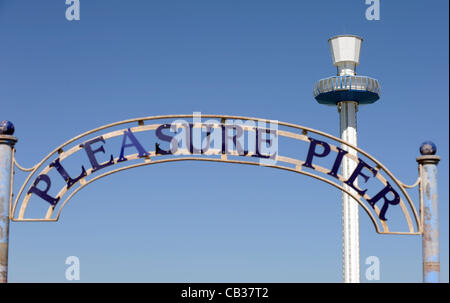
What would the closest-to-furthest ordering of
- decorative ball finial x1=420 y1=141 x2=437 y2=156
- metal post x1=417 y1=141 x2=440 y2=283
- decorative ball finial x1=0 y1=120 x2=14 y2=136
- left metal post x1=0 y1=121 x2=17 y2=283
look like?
left metal post x1=0 y1=121 x2=17 y2=283
decorative ball finial x1=0 y1=120 x2=14 y2=136
metal post x1=417 y1=141 x2=440 y2=283
decorative ball finial x1=420 y1=141 x2=437 y2=156

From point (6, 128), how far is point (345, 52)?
1109 inches

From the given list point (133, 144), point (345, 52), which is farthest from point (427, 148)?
point (345, 52)

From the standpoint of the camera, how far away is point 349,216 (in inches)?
1858

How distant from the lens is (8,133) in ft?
69.0

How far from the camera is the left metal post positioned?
20594mm

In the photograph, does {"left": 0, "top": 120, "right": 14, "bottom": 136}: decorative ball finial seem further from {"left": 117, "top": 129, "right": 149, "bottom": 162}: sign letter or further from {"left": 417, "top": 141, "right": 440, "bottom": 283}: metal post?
{"left": 417, "top": 141, "right": 440, "bottom": 283}: metal post

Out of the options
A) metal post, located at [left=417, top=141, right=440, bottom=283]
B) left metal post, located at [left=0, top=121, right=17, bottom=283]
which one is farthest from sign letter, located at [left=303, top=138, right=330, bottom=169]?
left metal post, located at [left=0, top=121, right=17, bottom=283]

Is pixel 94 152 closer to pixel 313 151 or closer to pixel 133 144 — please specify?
pixel 133 144

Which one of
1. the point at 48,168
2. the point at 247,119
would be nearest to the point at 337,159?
the point at 247,119

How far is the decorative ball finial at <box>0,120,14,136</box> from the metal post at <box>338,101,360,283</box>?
27.2m

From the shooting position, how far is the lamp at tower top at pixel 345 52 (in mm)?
46219
